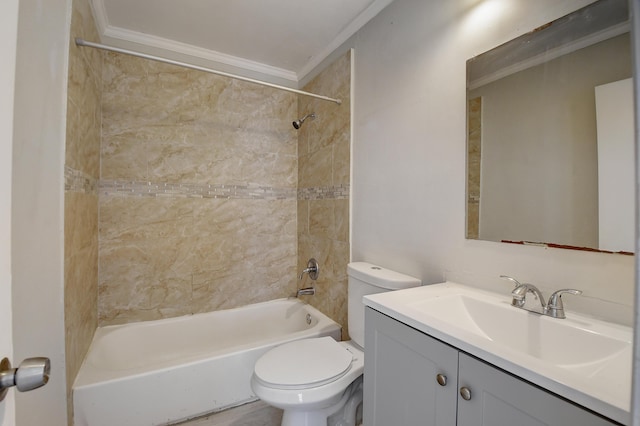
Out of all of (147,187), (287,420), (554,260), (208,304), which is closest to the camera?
(554,260)

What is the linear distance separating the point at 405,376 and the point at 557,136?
0.94 meters

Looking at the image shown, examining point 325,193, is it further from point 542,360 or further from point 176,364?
point 542,360

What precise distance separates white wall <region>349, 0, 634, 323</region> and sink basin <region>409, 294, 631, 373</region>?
0.43 feet

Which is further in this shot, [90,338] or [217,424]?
[90,338]

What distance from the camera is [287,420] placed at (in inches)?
52.3

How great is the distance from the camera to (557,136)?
0.94 metres

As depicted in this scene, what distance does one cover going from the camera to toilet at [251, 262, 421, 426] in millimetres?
1206

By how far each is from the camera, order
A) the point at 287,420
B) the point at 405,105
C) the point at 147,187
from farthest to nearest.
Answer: the point at 147,187
the point at 405,105
the point at 287,420

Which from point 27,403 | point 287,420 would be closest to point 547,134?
point 287,420

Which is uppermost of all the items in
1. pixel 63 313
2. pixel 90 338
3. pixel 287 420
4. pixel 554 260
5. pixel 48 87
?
pixel 48 87

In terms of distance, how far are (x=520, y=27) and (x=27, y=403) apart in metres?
2.18

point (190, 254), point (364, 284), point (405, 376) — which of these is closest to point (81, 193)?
point (190, 254)

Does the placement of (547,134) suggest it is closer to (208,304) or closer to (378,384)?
(378,384)

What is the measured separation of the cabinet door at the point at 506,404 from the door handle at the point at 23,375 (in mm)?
852
